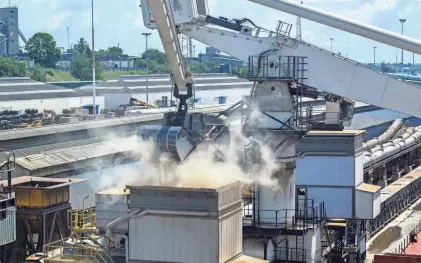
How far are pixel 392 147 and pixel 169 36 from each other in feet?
124

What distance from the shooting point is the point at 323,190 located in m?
34.4

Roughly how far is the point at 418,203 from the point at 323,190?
19835 mm

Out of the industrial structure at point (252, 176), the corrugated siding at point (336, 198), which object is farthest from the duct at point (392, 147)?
the corrugated siding at point (336, 198)

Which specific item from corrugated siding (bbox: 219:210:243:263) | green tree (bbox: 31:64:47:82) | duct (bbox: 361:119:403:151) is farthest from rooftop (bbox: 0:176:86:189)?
green tree (bbox: 31:64:47:82)

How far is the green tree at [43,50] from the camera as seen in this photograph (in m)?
176

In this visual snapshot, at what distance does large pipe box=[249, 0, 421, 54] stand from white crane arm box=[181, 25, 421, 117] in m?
1.26

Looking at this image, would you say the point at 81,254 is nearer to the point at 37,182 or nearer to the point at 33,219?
the point at 33,219

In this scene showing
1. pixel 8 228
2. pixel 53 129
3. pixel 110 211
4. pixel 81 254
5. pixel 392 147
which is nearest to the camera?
pixel 81 254

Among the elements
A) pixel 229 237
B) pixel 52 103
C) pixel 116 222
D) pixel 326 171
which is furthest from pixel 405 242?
pixel 52 103

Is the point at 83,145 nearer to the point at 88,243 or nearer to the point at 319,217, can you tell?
the point at 319,217

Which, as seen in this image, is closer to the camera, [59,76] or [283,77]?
[283,77]

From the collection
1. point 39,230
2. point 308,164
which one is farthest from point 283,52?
point 39,230

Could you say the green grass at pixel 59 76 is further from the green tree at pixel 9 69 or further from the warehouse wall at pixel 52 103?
the warehouse wall at pixel 52 103

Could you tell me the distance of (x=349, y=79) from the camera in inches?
1297
